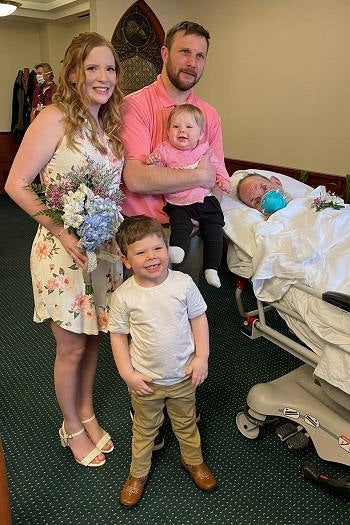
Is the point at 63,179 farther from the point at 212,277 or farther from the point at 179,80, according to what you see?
the point at 212,277

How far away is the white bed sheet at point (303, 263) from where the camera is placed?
168cm

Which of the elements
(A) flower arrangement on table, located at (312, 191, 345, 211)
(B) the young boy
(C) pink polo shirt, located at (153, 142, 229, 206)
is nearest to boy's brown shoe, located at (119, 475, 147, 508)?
(B) the young boy

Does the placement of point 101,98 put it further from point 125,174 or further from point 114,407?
point 114,407

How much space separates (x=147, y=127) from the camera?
1714 mm

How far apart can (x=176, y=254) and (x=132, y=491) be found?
35.8 inches

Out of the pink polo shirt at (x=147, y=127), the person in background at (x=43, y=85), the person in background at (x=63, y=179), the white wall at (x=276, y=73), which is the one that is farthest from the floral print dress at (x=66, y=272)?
the person in background at (x=43, y=85)

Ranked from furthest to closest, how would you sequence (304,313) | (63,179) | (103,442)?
(103,442) < (304,313) < (63,179)

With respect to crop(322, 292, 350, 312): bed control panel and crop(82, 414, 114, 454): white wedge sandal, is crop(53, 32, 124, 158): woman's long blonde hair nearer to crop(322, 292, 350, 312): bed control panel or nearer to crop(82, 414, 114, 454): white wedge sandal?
crop(322, 292, 350, 312): bed control panel

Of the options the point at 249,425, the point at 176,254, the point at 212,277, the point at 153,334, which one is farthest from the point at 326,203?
the point at 153,334

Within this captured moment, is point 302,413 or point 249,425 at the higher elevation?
point 302,413

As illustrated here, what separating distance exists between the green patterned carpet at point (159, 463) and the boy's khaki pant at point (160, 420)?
0.46 ft

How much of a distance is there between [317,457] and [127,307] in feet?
3.74

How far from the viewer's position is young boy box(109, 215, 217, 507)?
4.92 ft

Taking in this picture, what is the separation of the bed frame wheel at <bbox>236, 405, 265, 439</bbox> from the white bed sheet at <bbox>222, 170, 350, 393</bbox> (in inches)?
17.4
